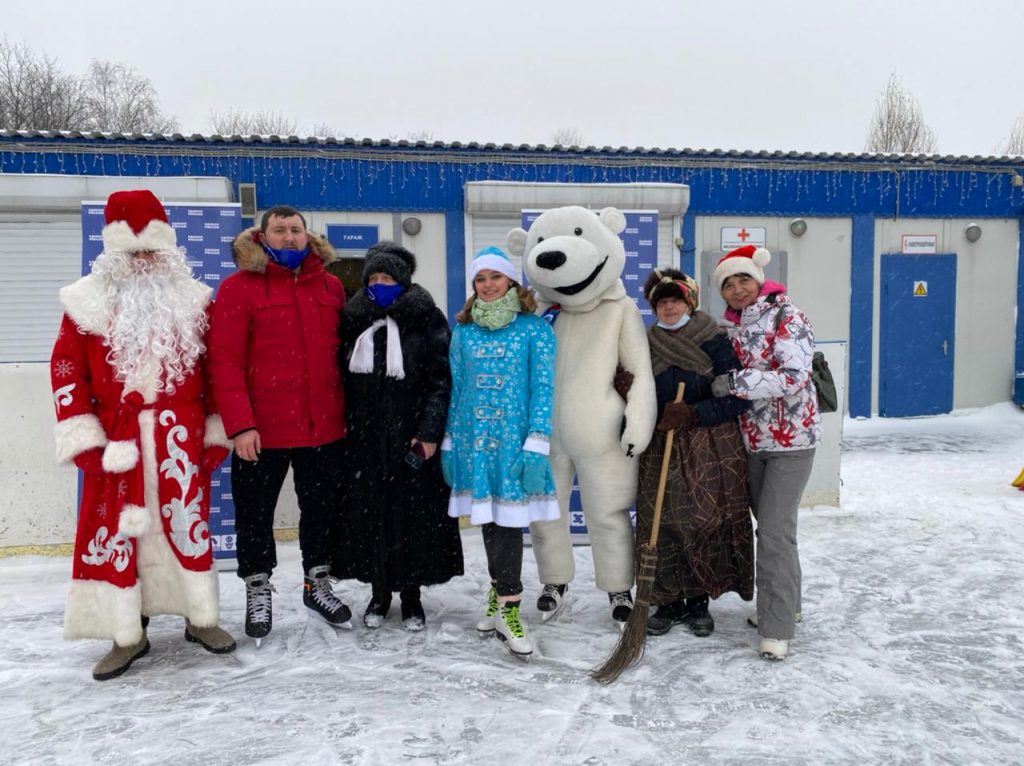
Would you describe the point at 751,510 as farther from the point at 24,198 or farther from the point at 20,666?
the point at 24,198

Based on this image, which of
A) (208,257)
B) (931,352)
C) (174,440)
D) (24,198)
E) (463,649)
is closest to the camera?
(174,440)

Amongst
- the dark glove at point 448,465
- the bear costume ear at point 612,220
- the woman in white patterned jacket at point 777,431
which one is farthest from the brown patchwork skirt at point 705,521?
the bear costume ear at point 612,220

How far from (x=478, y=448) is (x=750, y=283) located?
4.56ft

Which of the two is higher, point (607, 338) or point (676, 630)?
point (607, 338)

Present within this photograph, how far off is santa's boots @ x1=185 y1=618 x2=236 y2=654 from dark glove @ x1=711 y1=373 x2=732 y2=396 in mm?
2356

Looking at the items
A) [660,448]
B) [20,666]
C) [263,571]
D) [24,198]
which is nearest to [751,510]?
[660,448]

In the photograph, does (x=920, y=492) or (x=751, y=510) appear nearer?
(x=751, y=510)

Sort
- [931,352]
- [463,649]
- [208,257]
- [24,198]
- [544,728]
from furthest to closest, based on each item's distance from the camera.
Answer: [931,352] < [24,198] < [208,257] < [463,649] < [544,728]

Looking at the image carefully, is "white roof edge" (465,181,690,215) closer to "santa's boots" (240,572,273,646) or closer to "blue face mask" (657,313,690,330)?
"blue face mask" (657,313,690,330)

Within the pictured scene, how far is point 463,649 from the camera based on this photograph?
3.18 m

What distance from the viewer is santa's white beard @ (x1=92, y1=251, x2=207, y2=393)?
2912 mm

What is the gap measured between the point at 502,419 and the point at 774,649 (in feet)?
4.87

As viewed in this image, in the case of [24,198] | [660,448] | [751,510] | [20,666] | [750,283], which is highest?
[24,198]

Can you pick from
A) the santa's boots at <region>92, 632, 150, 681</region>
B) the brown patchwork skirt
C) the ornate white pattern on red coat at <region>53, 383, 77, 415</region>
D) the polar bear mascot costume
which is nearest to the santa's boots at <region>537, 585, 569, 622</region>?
the polar bear mascot costume
